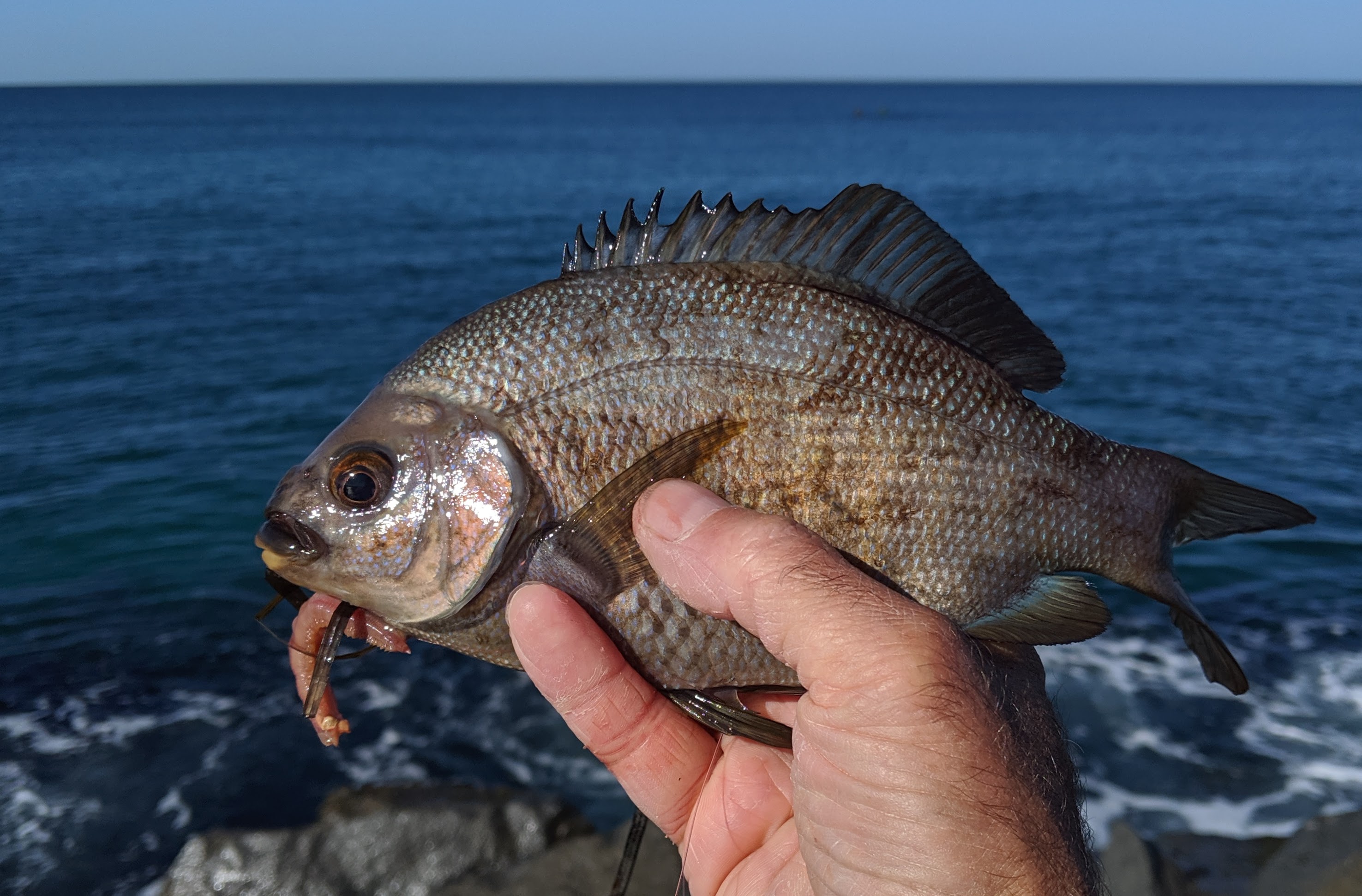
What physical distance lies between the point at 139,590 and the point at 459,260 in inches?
708

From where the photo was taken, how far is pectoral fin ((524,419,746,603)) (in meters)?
2.75

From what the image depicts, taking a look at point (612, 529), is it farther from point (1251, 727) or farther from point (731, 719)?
point (1251, 727)

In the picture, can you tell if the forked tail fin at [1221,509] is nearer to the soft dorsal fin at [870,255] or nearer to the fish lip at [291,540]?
the soft dorsal fin at [870,255]

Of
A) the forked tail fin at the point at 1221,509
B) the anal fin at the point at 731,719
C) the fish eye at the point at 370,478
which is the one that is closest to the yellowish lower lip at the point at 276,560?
the fish eye at the point at 370,478

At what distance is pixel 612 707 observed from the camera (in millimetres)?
3258

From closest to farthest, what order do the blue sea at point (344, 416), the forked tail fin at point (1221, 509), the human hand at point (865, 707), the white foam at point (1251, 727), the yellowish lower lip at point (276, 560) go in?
the human hand at point (865, 707) → the yellowish lower lip at point (276, 560) → the forked tail fin at point (1221, 509) → the white foam at point (1251, 727) → the blue sea at point (344, 416)

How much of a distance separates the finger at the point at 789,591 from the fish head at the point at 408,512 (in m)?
0.45

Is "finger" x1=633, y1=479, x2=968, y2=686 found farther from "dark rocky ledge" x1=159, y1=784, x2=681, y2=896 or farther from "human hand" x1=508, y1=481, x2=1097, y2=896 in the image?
"dark rocky ledge" x1=159, y1=784, x2=681, y2=896

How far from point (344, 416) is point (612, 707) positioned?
44.5 ft

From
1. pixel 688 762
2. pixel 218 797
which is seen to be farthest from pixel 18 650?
pixel 688 762

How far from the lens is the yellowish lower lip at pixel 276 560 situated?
2689 mm

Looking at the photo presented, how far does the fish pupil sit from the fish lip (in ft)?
0.49

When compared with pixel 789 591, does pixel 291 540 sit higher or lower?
lower

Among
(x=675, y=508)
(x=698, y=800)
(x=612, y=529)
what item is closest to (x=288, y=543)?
(x=612, y=529)
